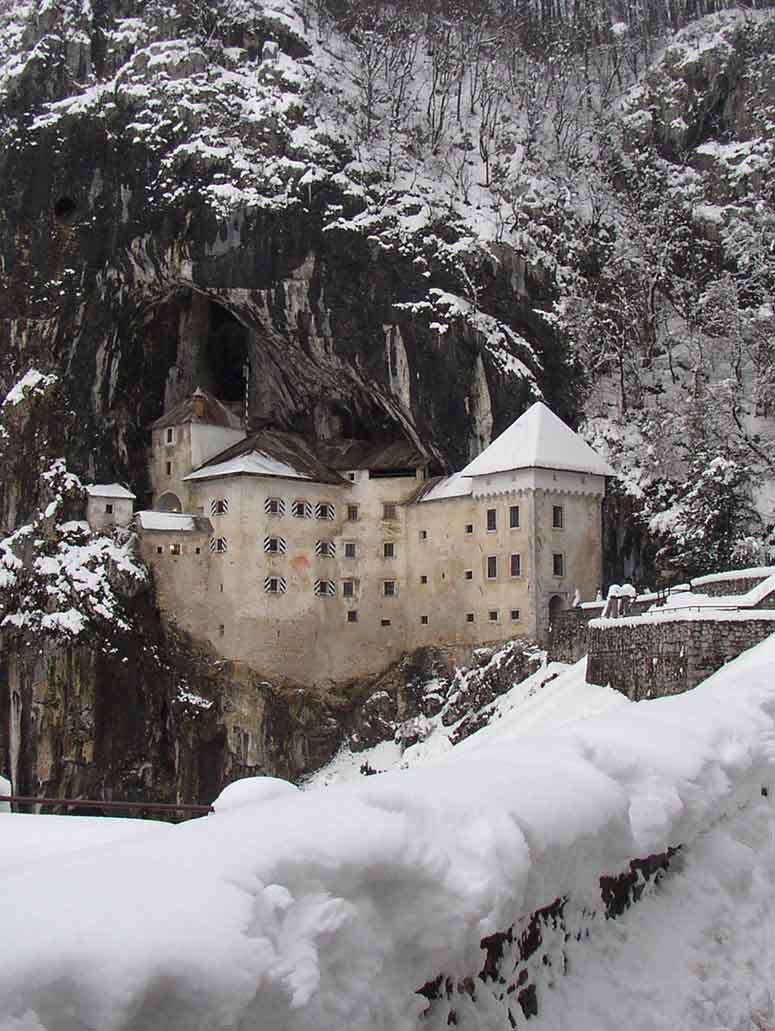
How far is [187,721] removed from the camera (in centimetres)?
4438

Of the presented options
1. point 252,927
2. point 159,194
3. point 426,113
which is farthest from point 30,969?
point 426,113

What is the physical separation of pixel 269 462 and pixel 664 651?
2329 cm

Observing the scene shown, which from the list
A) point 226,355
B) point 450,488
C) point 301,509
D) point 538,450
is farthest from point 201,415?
point 538,450

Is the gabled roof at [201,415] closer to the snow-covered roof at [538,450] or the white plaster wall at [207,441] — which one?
the white plaster wall at [207,441]

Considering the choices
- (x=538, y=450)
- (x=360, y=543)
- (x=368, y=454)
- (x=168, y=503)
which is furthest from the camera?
(x=368, y=454)

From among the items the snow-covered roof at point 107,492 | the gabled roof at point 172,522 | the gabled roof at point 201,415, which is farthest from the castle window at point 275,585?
the gabled roof at point 201,415

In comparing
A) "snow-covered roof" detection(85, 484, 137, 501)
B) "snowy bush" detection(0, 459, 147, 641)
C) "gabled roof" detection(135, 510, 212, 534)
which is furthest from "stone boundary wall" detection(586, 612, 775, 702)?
"snow-covered roof" detection(85, 484, 137, 501)

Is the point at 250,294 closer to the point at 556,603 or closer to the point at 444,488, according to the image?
the point at 444,488

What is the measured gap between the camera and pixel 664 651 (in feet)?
86.2

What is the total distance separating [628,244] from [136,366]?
22.6m

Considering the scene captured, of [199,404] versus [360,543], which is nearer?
[360,543]

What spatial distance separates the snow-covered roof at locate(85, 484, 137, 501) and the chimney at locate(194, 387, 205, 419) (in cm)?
429

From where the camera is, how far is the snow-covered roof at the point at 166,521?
4556 centimetres

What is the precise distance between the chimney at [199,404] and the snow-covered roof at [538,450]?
11.0m
